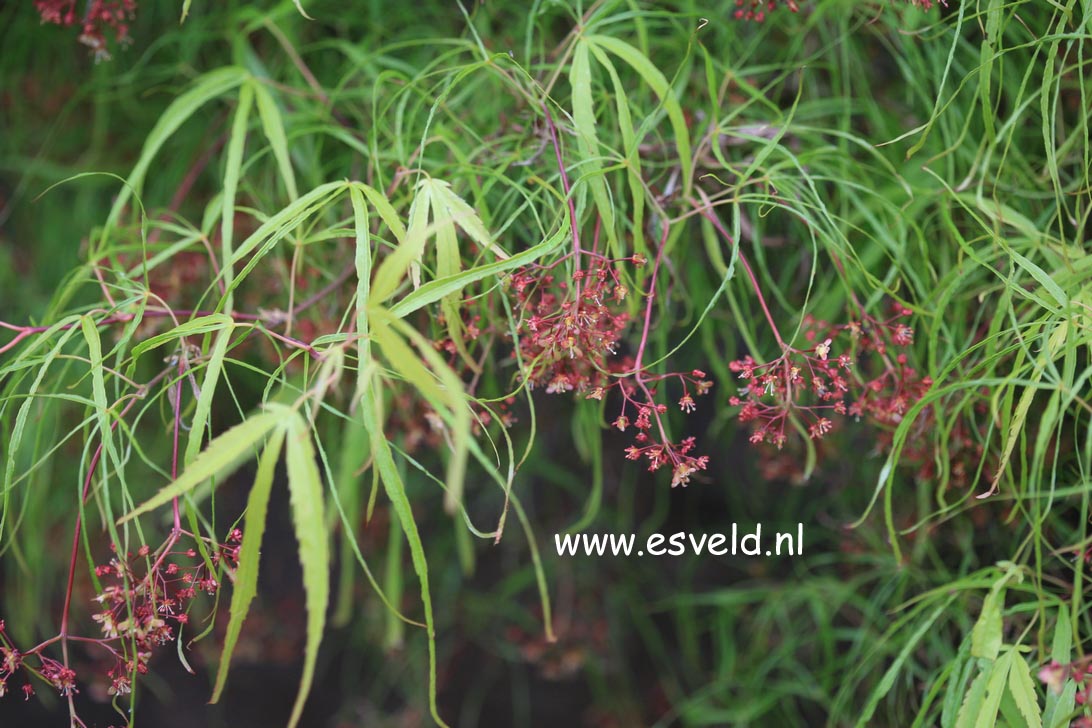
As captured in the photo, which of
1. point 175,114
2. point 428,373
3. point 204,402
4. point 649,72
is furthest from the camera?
point 175,114

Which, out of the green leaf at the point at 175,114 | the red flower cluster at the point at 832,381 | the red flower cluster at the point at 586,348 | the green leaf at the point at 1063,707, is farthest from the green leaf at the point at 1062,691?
the green leaf at the point at 175,114

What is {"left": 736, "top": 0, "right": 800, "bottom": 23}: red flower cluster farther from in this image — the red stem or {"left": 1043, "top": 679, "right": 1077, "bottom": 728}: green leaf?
{"left": 1043, "top": 679, "right": 1077, "bottom": 728}: green leaf

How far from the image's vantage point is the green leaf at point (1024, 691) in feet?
1.82

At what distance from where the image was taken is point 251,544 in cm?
45

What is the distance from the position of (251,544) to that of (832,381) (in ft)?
1.33

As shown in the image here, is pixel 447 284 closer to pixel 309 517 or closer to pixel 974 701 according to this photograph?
pixel 309 517

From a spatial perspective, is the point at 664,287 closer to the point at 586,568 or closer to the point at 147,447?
the point at 586,568

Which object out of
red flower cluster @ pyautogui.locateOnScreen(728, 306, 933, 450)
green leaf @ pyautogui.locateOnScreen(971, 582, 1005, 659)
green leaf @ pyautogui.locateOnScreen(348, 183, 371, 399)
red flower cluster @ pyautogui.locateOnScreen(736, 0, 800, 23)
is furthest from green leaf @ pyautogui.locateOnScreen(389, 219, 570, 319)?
green leaf @ pyautogui.locateOnScreen(971, 582, 1005, 659)

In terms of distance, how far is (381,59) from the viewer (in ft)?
2.53

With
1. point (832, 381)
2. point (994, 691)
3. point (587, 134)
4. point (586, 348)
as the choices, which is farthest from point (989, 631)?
point (587, 134)

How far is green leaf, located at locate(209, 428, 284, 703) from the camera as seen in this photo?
0.45 m

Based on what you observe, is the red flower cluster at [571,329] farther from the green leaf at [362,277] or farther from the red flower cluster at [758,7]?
the red flower cluster at [758,7]

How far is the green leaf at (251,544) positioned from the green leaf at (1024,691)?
19.3 inches

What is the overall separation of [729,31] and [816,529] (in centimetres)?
56
